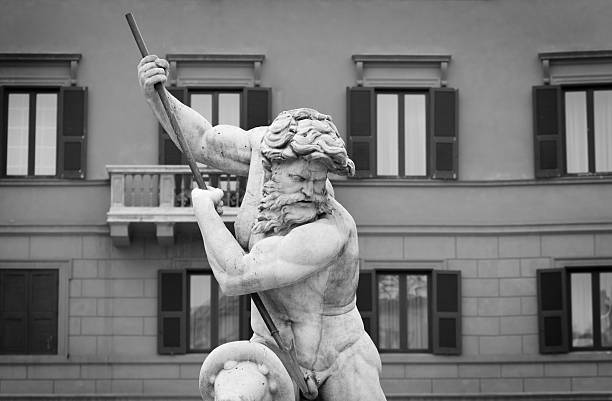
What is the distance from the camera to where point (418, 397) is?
3441 cm

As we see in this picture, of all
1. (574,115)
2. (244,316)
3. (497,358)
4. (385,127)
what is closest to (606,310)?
(497,358)

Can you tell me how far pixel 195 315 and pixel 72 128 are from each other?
173 inches

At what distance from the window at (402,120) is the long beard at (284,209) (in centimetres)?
2676

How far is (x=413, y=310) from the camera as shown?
35.3 m

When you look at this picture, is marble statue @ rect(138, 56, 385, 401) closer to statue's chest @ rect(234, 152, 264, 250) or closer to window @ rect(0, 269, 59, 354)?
statue's chest @ rect(234, 152, 264, 250)

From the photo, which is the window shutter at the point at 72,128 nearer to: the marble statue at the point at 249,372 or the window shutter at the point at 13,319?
the window shutter at the point at 13,319

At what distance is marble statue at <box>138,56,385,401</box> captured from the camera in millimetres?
8109

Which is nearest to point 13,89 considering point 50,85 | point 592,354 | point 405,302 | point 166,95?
point 50,85

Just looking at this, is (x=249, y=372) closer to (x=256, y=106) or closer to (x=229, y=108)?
(x=256, y=106)

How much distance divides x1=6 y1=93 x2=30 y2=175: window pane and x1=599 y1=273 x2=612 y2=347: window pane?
→ 1167cm

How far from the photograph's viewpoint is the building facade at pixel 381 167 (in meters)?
35.0

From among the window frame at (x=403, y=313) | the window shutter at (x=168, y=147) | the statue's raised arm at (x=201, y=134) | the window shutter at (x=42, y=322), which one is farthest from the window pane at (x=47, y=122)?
Result: the statue's raised arm at (x=201, y=134)

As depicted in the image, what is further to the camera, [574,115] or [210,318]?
[574,115]

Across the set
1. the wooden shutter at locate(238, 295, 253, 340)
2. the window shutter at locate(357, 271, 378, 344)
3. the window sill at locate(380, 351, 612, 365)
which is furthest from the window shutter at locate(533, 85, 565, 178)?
the wooden shutter at locate(238, 295, 253, 340)
